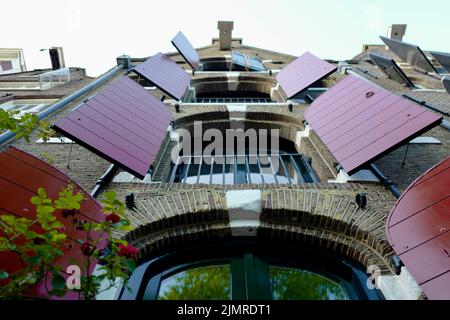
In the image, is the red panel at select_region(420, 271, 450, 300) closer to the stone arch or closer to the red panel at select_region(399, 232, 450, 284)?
the red panel at select_region(399, 232, 450, 284)

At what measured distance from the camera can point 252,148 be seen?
9.50 m

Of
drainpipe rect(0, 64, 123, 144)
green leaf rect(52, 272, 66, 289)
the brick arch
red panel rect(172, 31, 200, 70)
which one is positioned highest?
red panel rect(172, 31, 200, 70)

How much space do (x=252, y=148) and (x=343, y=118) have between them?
304cm

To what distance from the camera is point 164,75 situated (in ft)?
38.5

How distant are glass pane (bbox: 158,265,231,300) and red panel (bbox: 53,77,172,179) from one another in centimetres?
177

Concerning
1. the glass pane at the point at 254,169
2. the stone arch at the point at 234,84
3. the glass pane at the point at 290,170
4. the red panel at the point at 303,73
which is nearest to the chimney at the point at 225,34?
Answer: the stone arch at the point at 234,84

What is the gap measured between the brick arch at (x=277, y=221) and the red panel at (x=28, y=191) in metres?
0.97

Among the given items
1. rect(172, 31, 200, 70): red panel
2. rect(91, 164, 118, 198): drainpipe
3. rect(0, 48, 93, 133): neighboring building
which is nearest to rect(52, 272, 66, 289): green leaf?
rect(91, 164, 118, 198): drainpipe

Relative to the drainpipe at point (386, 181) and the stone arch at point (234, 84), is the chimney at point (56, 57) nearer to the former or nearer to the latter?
the stone arch at point (234, 84)

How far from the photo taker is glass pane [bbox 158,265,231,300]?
4.21 meters

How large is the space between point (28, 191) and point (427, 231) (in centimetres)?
474

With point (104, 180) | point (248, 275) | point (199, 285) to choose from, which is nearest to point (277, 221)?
point (248, 275)

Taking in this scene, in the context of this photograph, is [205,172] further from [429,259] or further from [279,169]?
[429,259]

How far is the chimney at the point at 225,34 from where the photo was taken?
22.7 metres
